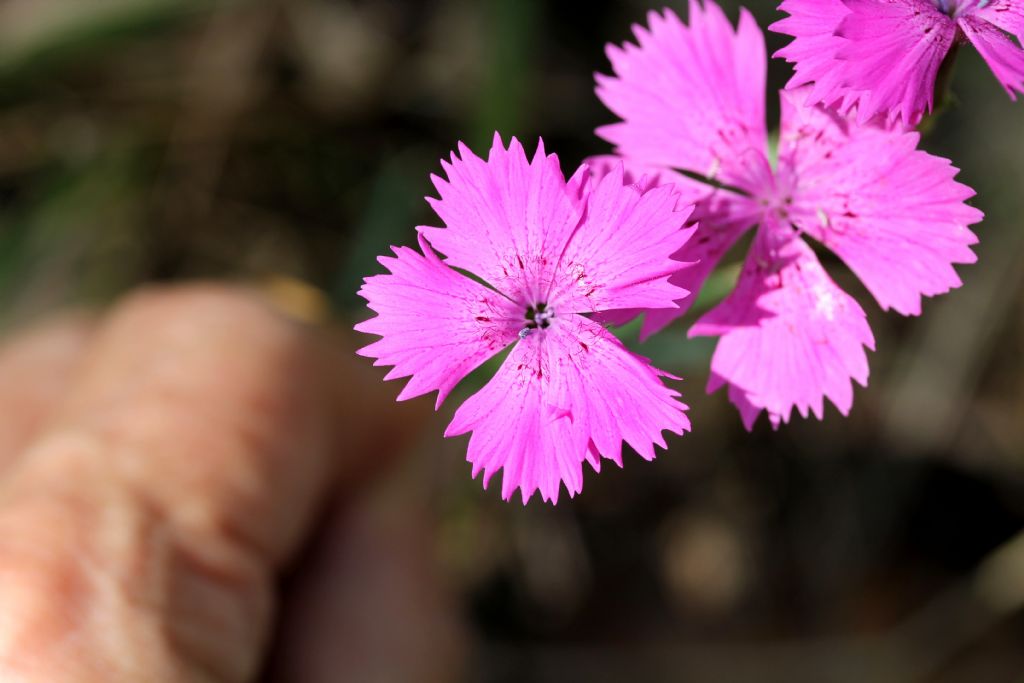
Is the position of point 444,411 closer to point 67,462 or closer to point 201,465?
point 201,465

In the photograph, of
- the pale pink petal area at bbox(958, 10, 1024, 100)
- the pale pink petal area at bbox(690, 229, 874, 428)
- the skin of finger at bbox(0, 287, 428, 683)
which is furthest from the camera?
the skin of finger at bbox(0, 287, 428, 683)

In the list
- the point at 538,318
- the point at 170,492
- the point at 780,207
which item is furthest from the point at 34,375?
the point at 780,207

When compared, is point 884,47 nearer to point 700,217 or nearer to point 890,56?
point 890,56

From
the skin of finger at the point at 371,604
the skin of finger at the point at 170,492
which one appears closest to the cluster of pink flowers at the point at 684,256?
the skin of finger at the point at 170,492

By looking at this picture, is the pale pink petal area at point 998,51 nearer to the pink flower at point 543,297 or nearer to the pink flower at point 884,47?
the pink flower at point 884,47

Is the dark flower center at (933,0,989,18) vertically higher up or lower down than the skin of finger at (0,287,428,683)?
higher up

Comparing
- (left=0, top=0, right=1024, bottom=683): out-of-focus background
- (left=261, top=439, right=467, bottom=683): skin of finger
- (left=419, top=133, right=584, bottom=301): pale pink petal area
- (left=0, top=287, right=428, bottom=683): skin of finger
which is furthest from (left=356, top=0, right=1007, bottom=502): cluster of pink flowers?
(left=0, top=0, right=1024, bottom=683): out-of-focus background

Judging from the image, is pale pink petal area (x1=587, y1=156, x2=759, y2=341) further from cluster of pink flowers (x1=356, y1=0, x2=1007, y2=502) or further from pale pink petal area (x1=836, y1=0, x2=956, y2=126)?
pale pink petal area (x1=836, y1=0, x2=956, y2=126)

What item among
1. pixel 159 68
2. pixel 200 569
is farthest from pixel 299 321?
pixel 159 68
